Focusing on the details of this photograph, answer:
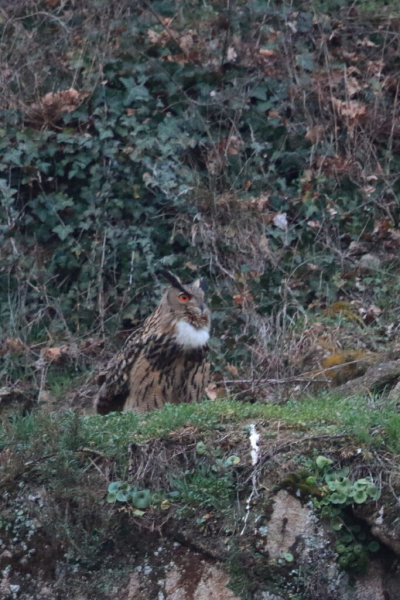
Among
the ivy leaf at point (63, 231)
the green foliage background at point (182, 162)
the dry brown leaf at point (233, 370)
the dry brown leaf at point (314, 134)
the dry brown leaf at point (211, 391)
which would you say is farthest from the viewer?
the dry brown leaf at point (314, 134)

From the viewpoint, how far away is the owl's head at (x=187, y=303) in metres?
6.62

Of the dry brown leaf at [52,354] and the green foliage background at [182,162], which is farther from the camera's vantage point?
the green foliage background at [182,162]

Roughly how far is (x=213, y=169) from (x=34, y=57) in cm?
242

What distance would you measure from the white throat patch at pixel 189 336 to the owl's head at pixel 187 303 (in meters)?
0.03

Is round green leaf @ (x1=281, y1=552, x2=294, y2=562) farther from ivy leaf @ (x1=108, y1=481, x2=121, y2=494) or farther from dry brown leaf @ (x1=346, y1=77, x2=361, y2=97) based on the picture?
dry brown leaf @ (x1=346, y1=77, x2=361, y2=97)

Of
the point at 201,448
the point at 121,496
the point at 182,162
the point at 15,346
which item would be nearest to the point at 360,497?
the point at 201,448

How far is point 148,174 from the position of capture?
9789 millimetres

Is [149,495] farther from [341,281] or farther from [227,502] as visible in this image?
[341,281]

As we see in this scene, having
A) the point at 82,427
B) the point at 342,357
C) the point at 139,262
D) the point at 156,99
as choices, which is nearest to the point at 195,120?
the point at 156,99

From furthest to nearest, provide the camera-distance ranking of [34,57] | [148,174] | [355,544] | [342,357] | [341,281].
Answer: [34,57], [148,174], [341,281], [342,357], [355,544]

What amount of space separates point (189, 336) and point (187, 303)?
0.30 meters

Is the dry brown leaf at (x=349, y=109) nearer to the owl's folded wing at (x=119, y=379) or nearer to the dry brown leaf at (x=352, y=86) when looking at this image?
the dry brown leaf at (x=352, y=86)

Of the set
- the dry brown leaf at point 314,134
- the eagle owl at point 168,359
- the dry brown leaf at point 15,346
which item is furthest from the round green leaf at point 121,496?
the dry brown leaf at point 314,134

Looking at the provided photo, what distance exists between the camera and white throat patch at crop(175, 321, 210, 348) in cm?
650
